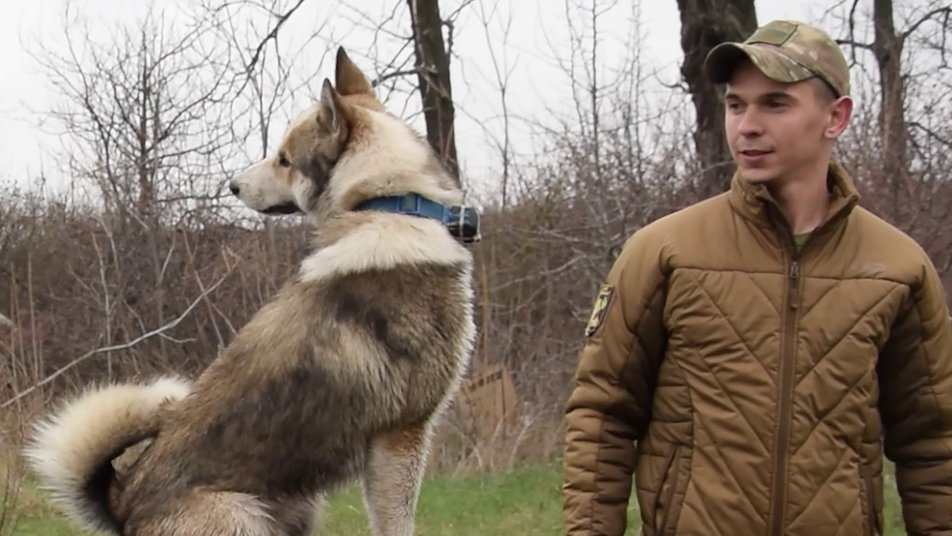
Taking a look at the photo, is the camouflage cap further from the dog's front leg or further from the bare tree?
the bare tree

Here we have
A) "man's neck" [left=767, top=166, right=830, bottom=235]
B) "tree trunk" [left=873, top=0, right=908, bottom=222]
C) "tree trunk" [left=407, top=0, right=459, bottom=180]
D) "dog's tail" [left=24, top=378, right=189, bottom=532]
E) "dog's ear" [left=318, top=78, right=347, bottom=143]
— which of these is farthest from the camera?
"tree trunk" [left=407, top=0, right=459, bottom=180]

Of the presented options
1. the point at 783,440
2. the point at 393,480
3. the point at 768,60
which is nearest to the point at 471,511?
the point at 393,480

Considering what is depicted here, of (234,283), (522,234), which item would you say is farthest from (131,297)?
(522,234)

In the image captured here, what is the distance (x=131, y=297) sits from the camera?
35.1 ft

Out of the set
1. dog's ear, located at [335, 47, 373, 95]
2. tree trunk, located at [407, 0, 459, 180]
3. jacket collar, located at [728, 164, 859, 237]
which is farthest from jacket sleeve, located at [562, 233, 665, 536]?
tree trunk, located at [407, 0, 459, 180]

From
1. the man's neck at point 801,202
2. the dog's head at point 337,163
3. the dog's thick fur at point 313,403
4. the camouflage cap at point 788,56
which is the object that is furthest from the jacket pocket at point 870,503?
the dog's head at point 337,163

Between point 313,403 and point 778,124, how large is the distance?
1.72m

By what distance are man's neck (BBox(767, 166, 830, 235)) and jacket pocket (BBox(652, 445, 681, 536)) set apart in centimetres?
50

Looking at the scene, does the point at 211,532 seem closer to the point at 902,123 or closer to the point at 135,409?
the point at 135,409

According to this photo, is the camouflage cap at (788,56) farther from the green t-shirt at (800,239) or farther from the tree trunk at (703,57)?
the tree trunk at (703,57)

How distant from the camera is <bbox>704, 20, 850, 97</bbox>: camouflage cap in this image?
73.3 inches

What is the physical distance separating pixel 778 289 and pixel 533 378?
6.96m

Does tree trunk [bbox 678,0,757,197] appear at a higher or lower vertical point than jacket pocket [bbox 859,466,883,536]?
higher

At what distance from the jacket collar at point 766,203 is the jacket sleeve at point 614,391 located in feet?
0.64
